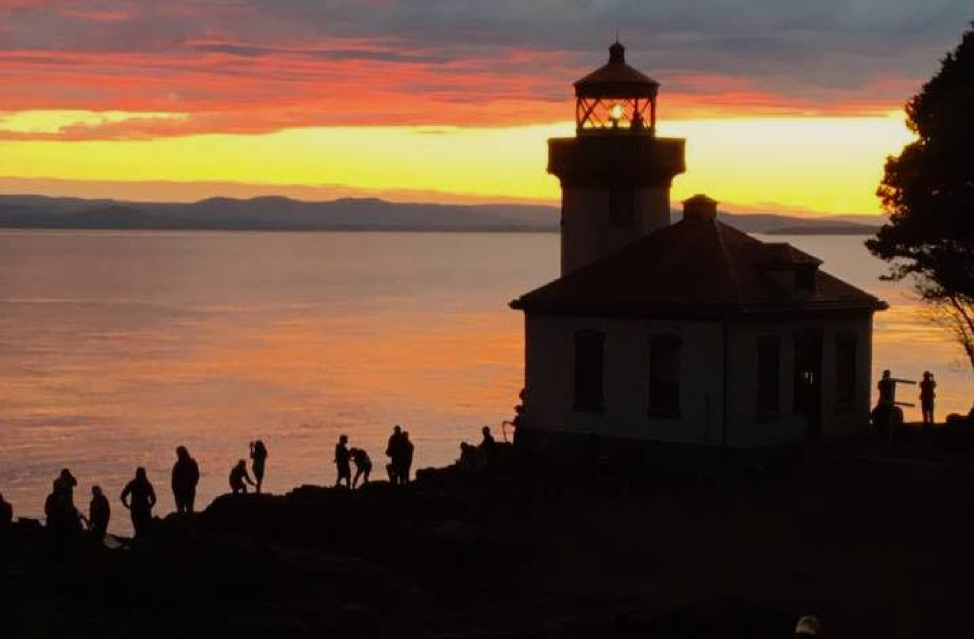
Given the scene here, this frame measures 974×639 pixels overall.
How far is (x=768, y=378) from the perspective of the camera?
36.5 meters

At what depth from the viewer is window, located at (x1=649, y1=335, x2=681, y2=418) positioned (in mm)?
36406

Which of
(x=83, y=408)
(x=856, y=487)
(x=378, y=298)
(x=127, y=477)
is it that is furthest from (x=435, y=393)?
(x=378, y=298)

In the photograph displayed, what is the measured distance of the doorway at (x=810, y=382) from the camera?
37.6 meters

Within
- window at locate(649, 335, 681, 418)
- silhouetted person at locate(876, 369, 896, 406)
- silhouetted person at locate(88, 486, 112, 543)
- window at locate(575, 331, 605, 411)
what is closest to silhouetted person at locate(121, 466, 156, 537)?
silhouetted person at locate(88, 486, 112, 543)

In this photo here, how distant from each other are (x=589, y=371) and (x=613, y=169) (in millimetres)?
7748

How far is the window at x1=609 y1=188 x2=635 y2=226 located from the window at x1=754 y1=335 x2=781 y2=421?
830 centimetres

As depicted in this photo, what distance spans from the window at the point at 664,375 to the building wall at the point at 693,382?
0.13 meters

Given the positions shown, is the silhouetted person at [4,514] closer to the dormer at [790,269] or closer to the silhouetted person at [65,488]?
the silhouetted person at [65,488]

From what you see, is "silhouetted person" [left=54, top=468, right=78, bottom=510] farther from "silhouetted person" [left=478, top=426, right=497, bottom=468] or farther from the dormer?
the dormer

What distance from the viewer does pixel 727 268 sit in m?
37.7

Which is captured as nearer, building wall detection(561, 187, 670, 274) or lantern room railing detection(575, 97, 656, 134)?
building wall detection(561, 187, 670, 274)

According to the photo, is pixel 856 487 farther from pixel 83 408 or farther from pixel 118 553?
pixel 83 408

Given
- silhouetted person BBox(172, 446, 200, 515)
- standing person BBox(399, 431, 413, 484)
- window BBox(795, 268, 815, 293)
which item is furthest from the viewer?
standing person BBox(399, 431, 413, 484)

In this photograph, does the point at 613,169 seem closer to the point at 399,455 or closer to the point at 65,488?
the point at 399,455
